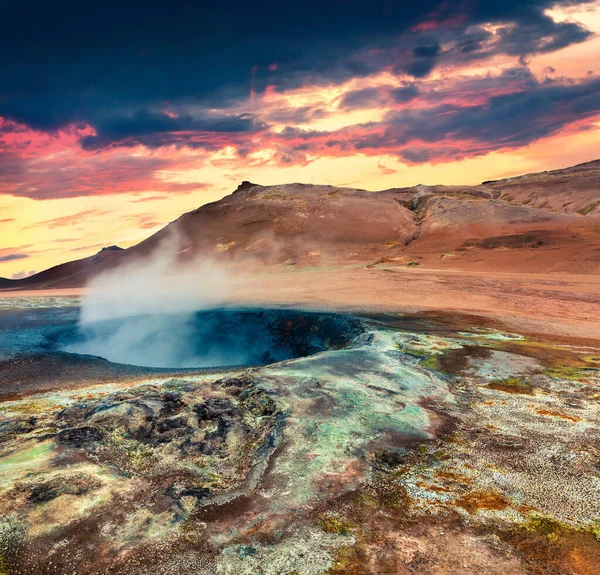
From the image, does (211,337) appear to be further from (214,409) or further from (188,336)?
(214,409)

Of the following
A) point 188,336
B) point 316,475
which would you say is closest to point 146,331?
point 188,336

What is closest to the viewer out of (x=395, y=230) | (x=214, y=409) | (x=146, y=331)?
(x=214, y=409)

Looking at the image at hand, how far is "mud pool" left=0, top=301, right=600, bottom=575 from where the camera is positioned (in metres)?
3.95

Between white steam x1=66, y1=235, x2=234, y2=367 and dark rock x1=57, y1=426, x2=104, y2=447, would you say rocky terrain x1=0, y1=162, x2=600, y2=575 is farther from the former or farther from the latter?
white steam x1=66, y1=235, x2=234, y2=367

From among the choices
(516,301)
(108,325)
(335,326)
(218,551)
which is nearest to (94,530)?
(218,551)

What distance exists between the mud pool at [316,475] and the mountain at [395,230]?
30.8 m

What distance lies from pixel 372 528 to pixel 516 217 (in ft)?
197

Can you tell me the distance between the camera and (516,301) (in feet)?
70.1

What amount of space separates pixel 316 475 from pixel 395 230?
189 ft

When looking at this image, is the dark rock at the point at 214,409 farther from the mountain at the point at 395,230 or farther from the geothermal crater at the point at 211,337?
the mountain at the point at 395,230

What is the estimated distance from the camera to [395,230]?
199ft

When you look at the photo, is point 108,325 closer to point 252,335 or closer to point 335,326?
point 252,335

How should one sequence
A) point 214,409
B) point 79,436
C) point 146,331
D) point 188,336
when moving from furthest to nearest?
point 146,331
point 188,336
point 214,409
point 79,436

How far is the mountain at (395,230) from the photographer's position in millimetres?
43500
